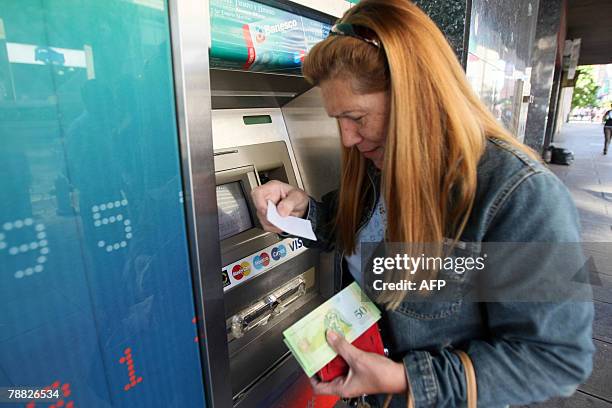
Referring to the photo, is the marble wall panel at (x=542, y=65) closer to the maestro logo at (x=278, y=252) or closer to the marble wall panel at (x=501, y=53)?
the marble wall panel at (x=501, y=53)

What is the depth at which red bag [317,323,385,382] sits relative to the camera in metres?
0.98

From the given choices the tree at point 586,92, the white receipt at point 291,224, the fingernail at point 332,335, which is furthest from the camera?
the tree at point 586,92

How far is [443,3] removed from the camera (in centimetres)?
195

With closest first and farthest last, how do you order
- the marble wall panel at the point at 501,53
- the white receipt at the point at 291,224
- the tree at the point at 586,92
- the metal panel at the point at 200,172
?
1. the metal panel at the point at 200,172
2. the white receipt at the point at 291,224
3. the marble wall panel at the point at 501,53
4. the tree at the point at 586,92

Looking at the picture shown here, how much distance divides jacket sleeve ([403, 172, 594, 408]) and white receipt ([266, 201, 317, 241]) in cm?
47

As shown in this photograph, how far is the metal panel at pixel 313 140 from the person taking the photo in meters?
1.73

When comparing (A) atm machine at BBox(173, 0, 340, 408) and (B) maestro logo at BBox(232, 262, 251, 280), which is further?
(B) maestro logo at BBox(232, 262, 251, 280)

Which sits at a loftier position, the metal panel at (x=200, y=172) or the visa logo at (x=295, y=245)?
the metal panel at (x=200, y=172)

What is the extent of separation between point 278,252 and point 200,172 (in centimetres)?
66

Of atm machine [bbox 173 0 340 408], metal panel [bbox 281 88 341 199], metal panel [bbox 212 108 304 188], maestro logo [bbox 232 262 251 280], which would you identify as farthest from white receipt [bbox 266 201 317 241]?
metal panel [bbox 281 88 341 199]

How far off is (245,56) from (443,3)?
1.37m

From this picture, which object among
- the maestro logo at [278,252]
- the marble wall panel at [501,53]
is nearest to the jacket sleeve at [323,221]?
the maestro logo at [278,252]

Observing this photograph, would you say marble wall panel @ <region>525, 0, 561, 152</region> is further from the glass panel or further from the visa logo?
the glass panel

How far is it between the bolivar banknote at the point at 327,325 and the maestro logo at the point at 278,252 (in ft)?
1.58
